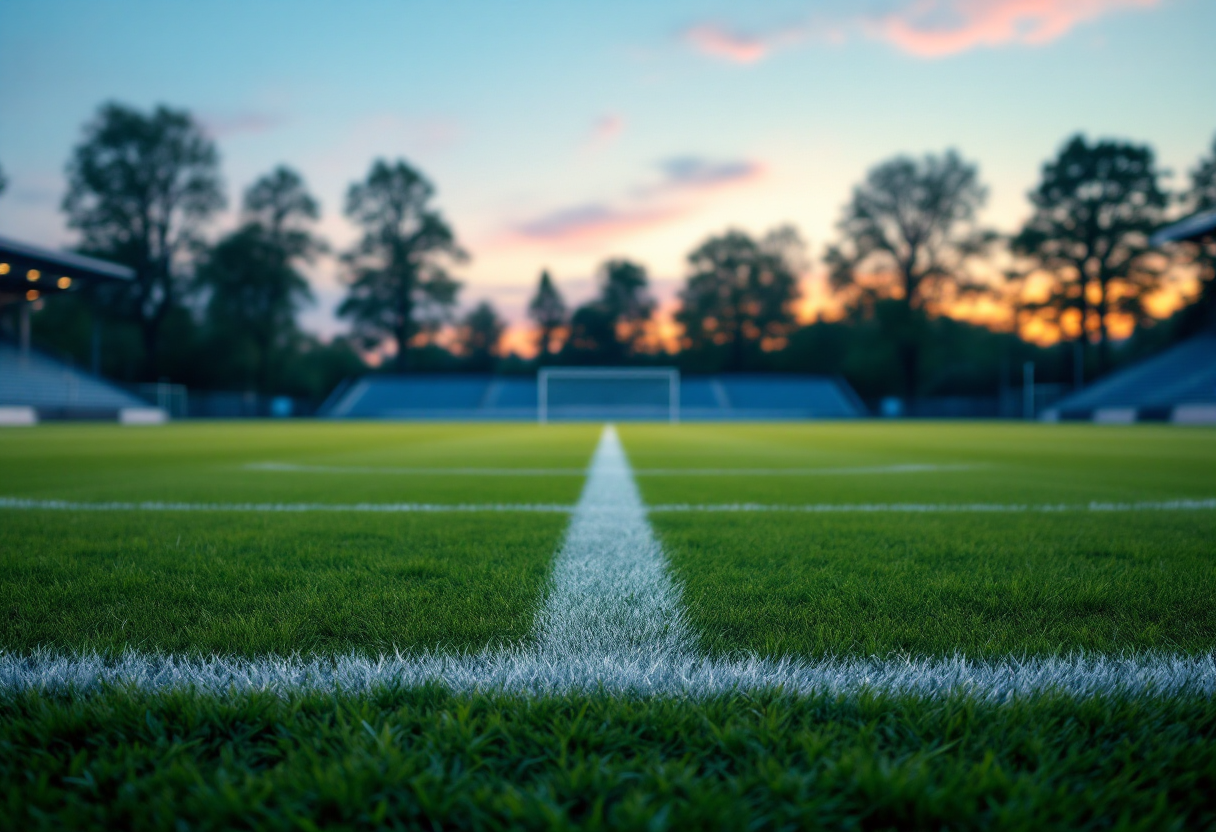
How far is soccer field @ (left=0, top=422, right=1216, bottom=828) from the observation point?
76 cm

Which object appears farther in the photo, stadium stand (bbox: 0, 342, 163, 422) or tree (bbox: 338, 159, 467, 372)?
tree (bbox: 338, 159, 467, 372)

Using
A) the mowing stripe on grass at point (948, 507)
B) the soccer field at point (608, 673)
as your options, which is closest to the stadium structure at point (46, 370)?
the soccer field at point (608, 673)

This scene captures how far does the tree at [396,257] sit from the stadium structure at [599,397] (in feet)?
15.0

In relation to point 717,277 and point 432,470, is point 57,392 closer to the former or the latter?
point 432,470

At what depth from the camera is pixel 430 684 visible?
110cm

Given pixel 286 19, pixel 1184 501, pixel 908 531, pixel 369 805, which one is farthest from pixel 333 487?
pixel 286 19

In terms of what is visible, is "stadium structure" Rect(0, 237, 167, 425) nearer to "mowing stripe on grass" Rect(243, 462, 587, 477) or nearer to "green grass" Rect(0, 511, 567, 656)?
"mowing stripe on grass" Rect(243, 462, 587, 477)

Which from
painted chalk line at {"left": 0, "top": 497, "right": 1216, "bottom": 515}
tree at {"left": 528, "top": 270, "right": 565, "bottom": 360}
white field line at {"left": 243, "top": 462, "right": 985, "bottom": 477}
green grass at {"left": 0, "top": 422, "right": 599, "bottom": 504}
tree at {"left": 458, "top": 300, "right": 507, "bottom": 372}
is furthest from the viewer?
tree at {"left": 458, "top": 300, "right": 507, "bottom": 372}

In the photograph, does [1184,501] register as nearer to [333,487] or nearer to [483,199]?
[333,487]

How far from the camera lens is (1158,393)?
25266 mm

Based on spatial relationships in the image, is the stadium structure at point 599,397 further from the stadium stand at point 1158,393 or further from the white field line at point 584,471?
the white field line at point 584,471

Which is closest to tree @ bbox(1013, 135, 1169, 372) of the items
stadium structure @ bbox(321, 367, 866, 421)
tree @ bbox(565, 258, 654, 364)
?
stadium structure @ bbox(321, 367, 866, 421)

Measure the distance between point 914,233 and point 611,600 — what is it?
3984cm

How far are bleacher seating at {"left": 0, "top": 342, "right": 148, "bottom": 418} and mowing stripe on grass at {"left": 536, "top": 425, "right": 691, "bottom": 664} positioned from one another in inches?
1134
